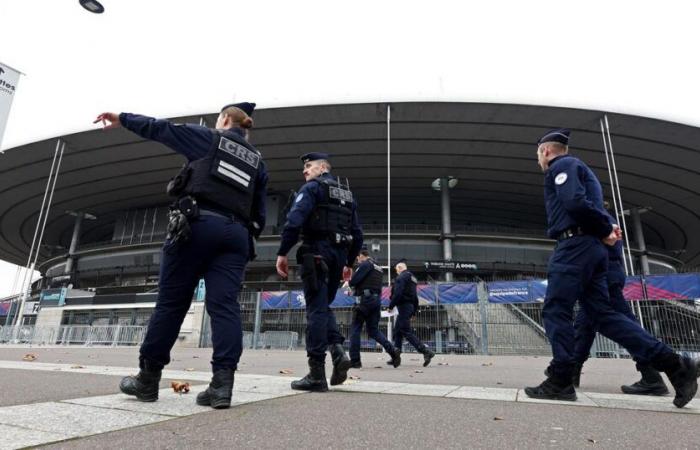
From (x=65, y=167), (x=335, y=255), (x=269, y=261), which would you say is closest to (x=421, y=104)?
(x=269, y=261)

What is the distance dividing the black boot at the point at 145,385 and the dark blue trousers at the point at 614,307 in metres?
3.37

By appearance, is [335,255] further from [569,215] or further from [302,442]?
[302,442]

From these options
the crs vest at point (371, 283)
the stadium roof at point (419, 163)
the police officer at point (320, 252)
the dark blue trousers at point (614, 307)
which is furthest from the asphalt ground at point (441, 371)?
the stadium roof at point (419, 163)

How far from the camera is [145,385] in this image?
93.7 inches

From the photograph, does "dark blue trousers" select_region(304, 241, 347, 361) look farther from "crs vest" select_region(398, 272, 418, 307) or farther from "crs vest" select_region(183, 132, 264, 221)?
"crs vest" select_region(398, 272, 418, 307)

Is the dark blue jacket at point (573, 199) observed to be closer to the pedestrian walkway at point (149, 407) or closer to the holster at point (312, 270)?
the pedestrian walkway at point (149, 407)

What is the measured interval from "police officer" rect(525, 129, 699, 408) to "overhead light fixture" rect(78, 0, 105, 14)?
10.2 metres

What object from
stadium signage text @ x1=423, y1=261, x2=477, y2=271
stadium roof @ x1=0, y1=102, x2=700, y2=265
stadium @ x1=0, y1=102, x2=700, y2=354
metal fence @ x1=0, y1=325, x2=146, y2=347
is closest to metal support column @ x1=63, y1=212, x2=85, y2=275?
stadium @ x1=0, y1=102, x2=700, y2=354

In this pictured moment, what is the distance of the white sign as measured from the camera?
6242 millimetres

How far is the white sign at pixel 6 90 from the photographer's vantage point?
6.24 meters

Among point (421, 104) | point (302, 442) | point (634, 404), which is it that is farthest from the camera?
point (421, 104)

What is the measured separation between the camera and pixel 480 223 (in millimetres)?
37469

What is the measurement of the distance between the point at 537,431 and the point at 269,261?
30.2 meters

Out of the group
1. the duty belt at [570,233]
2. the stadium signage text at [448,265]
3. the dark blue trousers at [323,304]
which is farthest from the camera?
the stadium signage text at [448,265]
